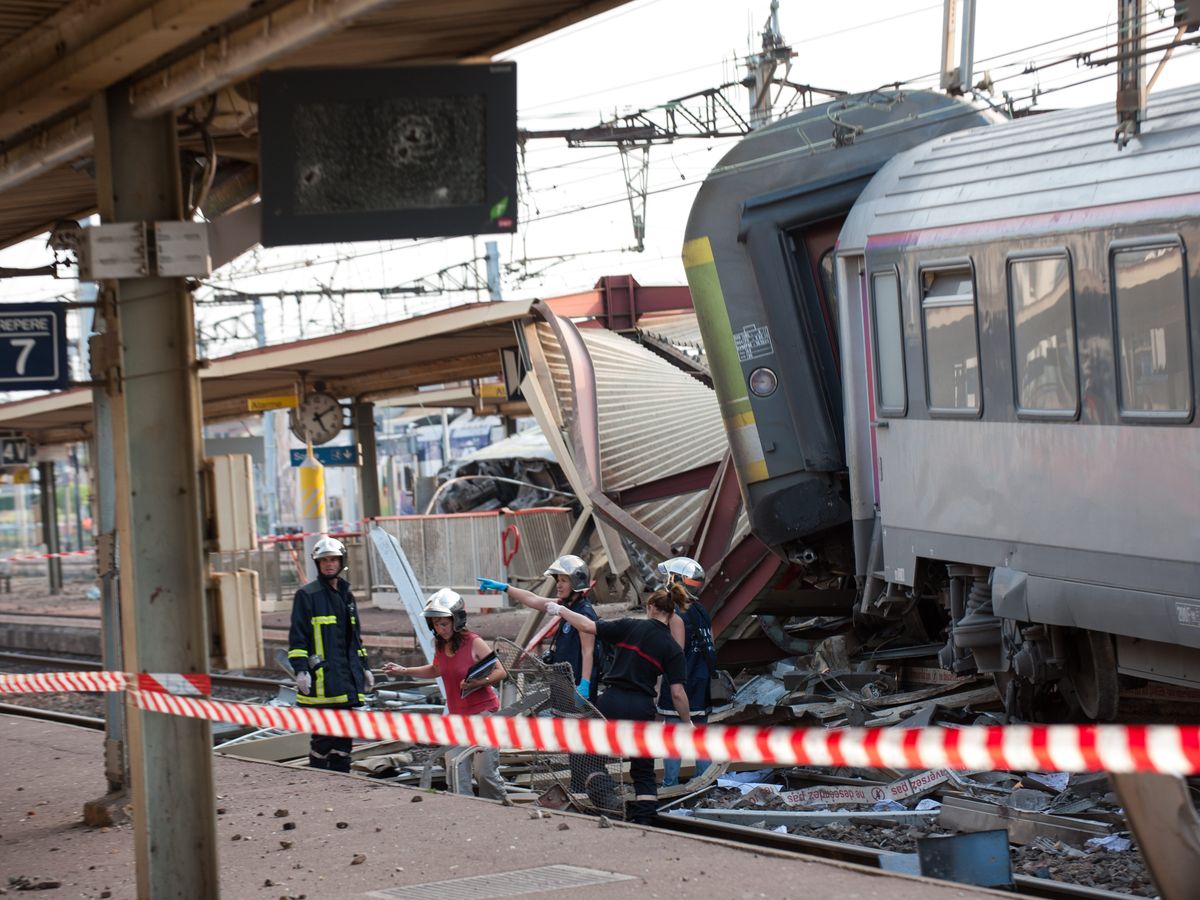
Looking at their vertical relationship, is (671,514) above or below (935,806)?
above

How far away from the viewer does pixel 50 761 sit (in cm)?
1212

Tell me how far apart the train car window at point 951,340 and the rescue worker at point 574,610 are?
2.94m

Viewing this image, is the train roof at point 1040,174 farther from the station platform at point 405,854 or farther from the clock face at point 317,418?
the clock face at point 317,418

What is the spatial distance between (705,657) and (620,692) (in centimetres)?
169

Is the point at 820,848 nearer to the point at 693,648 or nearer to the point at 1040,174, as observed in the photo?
the point at 693,648

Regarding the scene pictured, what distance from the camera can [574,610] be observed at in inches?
429

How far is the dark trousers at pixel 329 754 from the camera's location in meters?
11.0

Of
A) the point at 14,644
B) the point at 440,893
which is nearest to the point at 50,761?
the point at 440,893

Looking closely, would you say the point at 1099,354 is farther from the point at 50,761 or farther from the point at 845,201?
the point at 50,761

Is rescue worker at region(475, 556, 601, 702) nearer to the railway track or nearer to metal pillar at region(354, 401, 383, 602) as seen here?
the railway track

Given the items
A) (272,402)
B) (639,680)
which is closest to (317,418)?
(272,402)

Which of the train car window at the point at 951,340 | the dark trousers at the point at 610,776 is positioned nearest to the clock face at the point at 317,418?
the train car window at the point at 951,340

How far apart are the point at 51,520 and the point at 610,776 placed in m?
35.9

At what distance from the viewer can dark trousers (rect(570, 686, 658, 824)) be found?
9.16 metres
